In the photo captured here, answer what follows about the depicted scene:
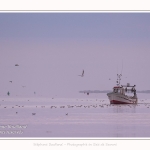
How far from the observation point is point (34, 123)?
23797 mm

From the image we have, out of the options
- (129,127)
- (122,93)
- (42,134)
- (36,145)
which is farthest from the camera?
(122,93)

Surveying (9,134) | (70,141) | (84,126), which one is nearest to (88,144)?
(70,141)

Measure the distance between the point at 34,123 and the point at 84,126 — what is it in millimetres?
2571

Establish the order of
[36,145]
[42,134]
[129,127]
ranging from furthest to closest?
[129,127] < [42,134] < [36,145]

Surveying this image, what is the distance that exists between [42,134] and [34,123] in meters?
4.27

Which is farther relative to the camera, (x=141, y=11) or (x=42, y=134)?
(x=42, y=134)

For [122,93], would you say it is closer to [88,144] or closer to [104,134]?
[104,134]

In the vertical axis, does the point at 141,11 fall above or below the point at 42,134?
above

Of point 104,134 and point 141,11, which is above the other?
point 141,11

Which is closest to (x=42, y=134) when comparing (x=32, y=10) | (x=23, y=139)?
(x=23, y=139)

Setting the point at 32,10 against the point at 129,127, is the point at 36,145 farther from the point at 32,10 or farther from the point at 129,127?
the point at 129,127

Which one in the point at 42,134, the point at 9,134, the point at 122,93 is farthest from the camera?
the point at 122,93

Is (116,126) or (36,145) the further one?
(116,126)

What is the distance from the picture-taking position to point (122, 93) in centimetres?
4494
